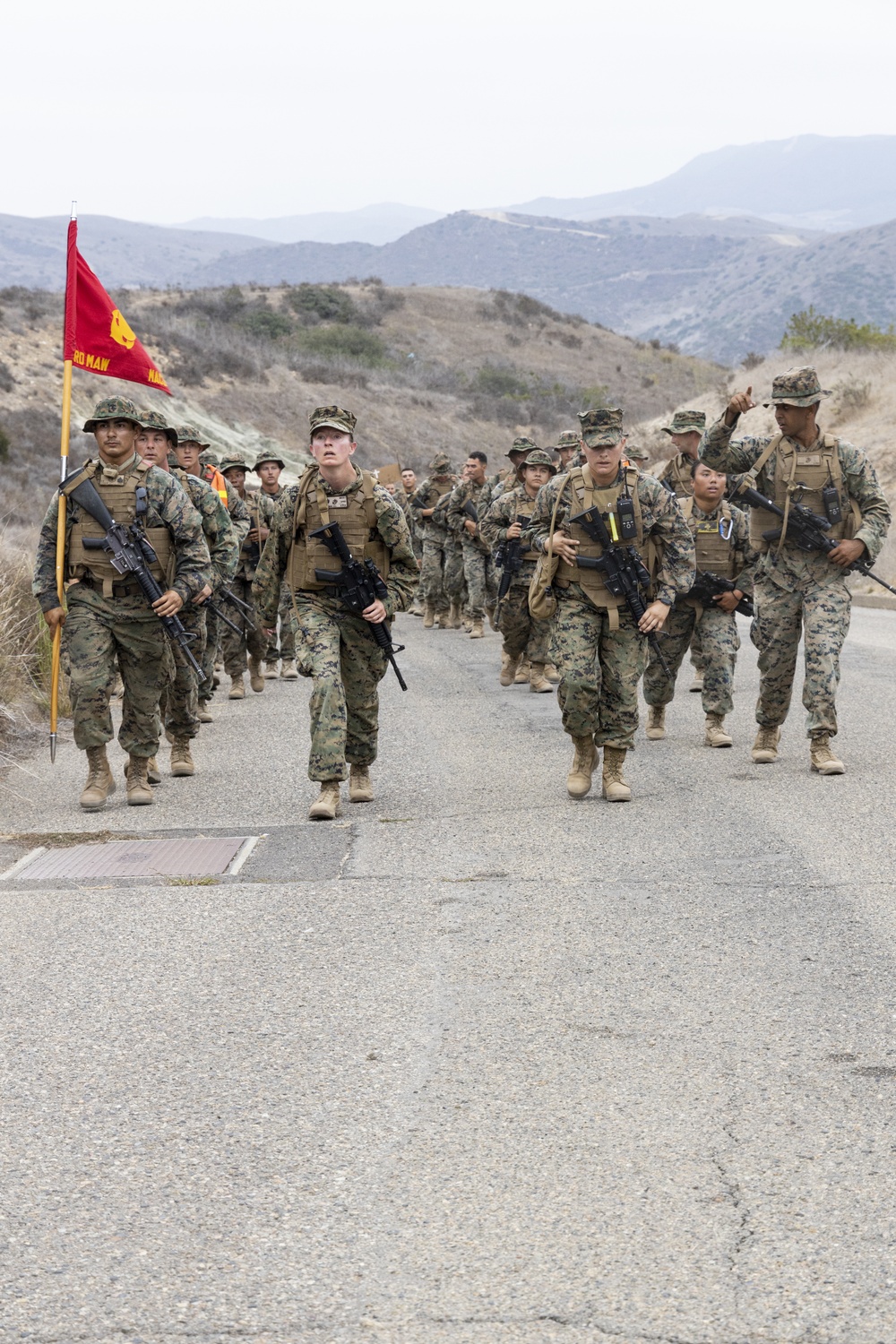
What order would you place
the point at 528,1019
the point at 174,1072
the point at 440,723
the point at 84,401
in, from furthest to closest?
the point at 84,401 → the point at 440,723 → the point at 528,1019 → the point at 174,1072

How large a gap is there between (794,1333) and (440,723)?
29.9 ft

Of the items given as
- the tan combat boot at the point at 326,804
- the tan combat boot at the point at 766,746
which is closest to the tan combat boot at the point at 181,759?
the tan combat boot at the point at 326,804

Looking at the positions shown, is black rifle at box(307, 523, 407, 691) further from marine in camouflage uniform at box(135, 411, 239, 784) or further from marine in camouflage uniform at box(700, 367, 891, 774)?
marine in camouflage uniform at box(700, 367, 891, 774)

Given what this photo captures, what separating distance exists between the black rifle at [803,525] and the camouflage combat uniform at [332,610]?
6.42ft

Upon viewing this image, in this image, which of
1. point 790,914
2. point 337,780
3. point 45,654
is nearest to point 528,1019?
point 790,914

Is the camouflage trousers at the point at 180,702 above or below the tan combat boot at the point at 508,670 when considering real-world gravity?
above

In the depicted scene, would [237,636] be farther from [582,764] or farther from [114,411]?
[582,764]

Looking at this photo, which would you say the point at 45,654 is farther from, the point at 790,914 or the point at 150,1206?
the point at 150,1206

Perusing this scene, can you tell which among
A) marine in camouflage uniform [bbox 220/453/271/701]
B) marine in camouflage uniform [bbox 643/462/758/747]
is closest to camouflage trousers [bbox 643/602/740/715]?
marine in camouflage uniform [bbox 643/462/758/747]

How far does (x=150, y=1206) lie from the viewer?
374cm

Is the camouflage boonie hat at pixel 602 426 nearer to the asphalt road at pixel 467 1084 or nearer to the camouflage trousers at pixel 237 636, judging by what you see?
the asphalt road at pixel 467 1084

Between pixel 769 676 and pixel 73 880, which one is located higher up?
pixel 769 676

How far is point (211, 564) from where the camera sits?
1002cm

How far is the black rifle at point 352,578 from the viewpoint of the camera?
8430 mm
